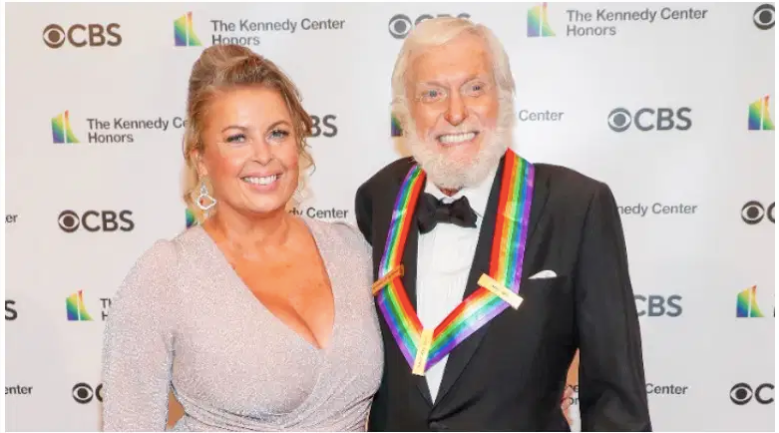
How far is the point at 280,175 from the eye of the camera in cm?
152

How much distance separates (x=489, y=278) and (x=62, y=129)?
6.32 feet

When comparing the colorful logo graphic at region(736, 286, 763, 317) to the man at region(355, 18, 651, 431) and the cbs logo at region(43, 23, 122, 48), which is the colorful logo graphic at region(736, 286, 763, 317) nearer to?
the man at region(355, 18, 651, 431)

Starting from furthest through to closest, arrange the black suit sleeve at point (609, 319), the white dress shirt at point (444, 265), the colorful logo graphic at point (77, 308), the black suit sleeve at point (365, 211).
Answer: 1. the colorful logo graphic at point (77, 308)
2. the black suit sleeve at point (365, 211)
3. the white dress shirt at point (444, 265)
4. the black suit sleeve at point (609, 319)

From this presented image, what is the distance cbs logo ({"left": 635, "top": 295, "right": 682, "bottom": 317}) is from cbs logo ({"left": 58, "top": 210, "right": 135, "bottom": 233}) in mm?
2024

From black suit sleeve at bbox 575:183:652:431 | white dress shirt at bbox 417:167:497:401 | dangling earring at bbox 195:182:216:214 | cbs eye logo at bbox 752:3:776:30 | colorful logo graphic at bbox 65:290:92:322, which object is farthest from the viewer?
colorful logo graphic at bbox 65:290:92:322

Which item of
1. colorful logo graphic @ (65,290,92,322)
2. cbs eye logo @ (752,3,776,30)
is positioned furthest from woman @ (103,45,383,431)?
cbs eye logo @ (752,3,776,30)

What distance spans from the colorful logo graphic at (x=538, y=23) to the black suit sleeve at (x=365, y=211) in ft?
3.27

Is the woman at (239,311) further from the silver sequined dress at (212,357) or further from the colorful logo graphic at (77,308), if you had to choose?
the colorful logo graphic at (77,308)

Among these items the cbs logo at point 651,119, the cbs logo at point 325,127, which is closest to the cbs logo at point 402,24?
the cbs logo at point 325,127

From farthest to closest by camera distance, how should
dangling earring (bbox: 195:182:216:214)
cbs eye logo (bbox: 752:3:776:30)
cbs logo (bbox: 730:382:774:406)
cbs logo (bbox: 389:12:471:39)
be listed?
cbs logo (bbox: 730:382:774:406), cbs logo (bbox: 389:12:471:39), cbs eye logo (bbox: 752:3:776:30), dangling earring (bbox: 195:182:216:214)

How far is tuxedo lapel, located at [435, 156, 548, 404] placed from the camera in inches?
55.1

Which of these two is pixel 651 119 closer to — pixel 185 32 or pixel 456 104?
pixel 456 104

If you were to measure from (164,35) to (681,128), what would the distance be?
1.96 metres

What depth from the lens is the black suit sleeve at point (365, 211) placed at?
1.81 metres
